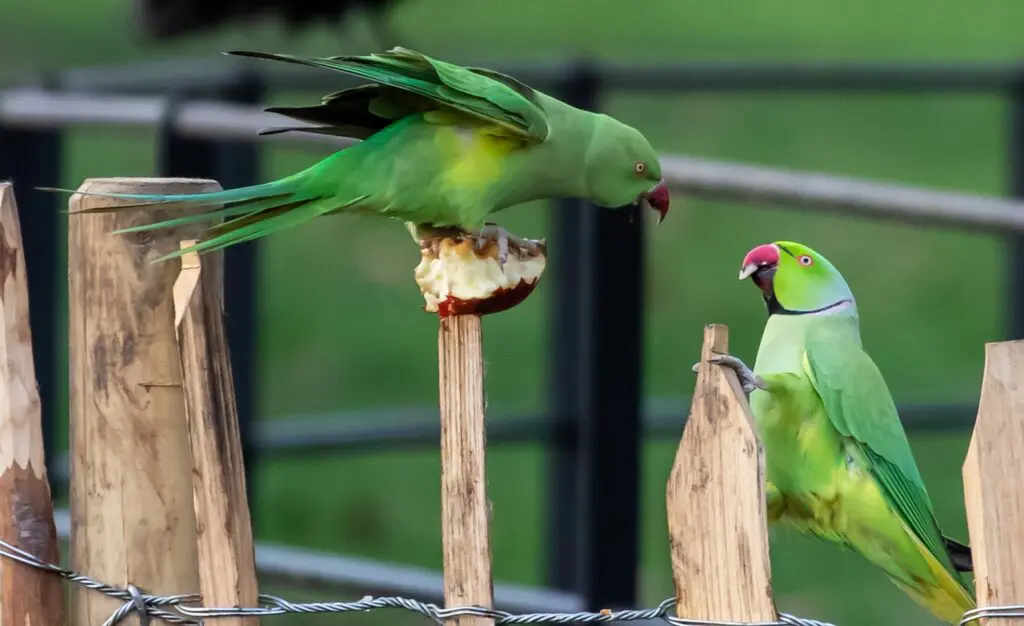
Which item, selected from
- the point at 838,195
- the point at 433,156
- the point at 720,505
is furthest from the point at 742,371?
the point at 838,195

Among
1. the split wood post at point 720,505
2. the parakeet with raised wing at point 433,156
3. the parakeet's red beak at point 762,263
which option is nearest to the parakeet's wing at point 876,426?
the parakeet's red beak at point 762,263

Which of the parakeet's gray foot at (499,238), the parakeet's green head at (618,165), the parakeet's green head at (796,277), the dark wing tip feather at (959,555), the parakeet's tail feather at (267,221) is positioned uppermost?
the parakeet's green head at (618,165)

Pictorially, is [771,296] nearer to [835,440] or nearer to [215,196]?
[835,440]

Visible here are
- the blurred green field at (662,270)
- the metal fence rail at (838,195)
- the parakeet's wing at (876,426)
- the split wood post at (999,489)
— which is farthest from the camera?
the blurred green field at (662,270)

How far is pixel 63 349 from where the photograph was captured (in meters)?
5.88

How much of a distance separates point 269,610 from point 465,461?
0.29 meters

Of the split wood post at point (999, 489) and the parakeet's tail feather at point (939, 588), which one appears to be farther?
the parakeet's tail feather at point (939, 588)

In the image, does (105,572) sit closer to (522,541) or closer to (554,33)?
(522,541)

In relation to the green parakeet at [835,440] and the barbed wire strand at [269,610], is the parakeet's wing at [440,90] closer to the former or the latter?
the green parakeet at [835,440]

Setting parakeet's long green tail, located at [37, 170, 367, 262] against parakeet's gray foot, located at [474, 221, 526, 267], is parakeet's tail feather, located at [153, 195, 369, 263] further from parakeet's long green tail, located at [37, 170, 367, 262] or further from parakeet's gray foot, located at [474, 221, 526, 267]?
parakeet's gray foot, located at [474, 221, 526, 267]

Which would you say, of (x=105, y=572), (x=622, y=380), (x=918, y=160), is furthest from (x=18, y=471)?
(x=918, y=160)

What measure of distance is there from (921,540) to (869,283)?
715 cm

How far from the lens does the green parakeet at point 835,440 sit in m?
1.72

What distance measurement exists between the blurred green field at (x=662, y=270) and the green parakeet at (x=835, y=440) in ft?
8.01
